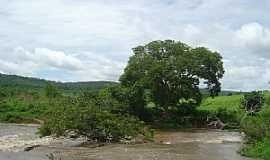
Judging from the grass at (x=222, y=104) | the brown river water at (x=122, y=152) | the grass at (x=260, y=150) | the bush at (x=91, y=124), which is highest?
the grass at (x=222, y=104)

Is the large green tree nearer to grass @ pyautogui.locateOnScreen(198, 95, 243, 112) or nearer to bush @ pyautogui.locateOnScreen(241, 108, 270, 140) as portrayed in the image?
grass @ pyautogui.locateOnScreen(198, 95, 243, 112)

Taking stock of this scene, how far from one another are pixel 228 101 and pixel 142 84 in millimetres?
22532

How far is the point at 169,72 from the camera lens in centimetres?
5881

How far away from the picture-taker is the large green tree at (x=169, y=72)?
194 feet

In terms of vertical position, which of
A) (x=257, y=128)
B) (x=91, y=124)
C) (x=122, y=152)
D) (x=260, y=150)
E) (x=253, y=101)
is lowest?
(x=122, y=152)

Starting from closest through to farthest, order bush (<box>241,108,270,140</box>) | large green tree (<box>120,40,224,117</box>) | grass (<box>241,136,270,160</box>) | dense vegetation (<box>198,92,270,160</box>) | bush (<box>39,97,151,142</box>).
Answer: grass (<box>241,136,270,160</box>) < dense vegetation (<box>198,92,270,160</box>) < bush (<box>241,108,270,140</box>) < bush (<box>39,97,151,142</box>) < large green tree (<box>120,40,224,117</box>)

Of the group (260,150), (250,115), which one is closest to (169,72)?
(250,115)

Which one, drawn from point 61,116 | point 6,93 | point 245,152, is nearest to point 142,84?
point 61,116

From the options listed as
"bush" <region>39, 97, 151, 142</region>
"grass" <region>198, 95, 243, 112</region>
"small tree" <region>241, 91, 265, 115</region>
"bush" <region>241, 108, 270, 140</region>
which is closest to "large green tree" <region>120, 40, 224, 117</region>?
"small tree" <region>241, 91, 265, 115</region>

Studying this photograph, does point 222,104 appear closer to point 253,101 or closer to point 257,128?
point 253,101

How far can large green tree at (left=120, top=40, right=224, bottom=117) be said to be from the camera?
5919 cm

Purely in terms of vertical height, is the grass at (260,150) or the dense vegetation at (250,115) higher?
the dense vegetation at (250,115)

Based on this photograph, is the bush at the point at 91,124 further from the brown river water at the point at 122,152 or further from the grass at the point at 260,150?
the grass at the point at 260,150

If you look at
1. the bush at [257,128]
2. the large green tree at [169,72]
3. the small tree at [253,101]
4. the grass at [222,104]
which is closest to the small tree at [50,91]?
the grass at [222,104]
